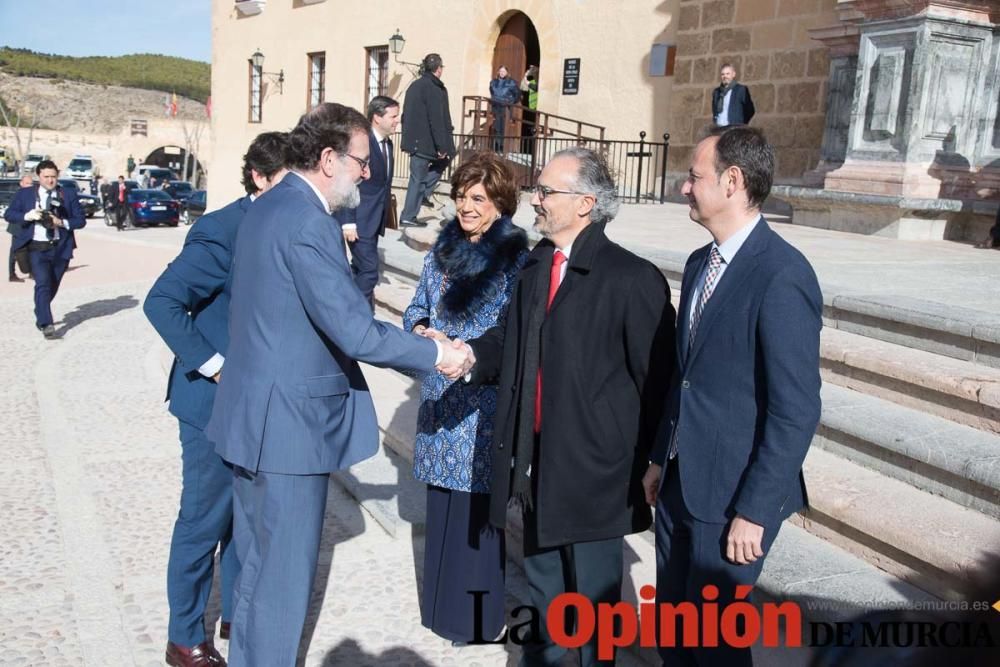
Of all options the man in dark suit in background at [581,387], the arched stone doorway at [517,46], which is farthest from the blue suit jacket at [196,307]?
the arched stone doorway at [517,46]

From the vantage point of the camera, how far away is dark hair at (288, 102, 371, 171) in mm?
2693

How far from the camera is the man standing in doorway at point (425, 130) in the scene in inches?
370

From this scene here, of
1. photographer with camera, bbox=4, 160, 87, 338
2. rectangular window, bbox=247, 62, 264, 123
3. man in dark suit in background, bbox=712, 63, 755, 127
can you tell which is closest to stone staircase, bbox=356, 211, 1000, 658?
man in dark suit in background, bbox=712, 63, 755, 127

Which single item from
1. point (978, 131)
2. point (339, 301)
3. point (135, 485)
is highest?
point (978, 131)

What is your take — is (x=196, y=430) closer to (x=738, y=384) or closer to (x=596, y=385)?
(x=596, y=385)

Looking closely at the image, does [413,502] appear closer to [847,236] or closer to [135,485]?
[135,485]

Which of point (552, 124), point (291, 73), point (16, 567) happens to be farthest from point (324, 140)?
point (291, 73)

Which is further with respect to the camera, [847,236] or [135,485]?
[847,236]

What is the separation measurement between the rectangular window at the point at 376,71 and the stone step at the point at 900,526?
16.7 metres

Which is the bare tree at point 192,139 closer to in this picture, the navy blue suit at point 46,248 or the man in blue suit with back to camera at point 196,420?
the navy blue suit at point 46,248

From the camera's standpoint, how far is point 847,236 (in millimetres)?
8727

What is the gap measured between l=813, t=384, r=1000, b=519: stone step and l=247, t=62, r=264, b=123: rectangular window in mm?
20882

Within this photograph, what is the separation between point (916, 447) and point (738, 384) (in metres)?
1.51

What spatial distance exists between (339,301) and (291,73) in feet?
66.3
